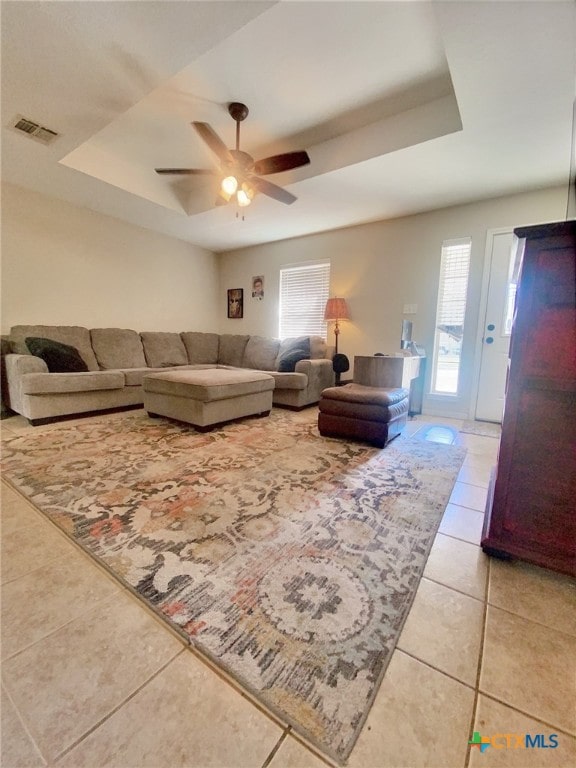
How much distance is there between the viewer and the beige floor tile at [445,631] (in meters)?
0.83

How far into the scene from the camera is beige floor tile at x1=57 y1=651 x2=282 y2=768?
63 cm

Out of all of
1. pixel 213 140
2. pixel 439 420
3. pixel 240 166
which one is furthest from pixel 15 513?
pixel 439 420

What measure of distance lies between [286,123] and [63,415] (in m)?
3.31

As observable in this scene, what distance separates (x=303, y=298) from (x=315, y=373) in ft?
4.74

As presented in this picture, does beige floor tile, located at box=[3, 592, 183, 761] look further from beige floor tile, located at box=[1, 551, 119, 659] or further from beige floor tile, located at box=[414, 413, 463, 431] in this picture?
beige floor tile, located at box=[414, 413, 463, 431]

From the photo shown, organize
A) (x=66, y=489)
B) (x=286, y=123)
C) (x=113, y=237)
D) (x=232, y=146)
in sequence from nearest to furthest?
(x=66, y=489) → (x=286, y=123) → (x=232, y=146) → (x=113, y=237)

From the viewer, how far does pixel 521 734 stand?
679mm

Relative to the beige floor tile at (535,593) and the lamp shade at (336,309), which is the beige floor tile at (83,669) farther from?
the lamp shade at (336,309)

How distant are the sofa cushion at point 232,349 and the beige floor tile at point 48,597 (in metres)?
3.84

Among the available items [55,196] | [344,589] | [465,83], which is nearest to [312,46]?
[465,83]

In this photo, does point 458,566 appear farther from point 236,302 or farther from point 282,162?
point 236,302

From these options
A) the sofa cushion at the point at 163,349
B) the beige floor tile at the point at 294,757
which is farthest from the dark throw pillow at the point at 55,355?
the beige floor tile at the point at 294,757

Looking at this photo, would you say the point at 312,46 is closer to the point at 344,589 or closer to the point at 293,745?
the point at 344,589

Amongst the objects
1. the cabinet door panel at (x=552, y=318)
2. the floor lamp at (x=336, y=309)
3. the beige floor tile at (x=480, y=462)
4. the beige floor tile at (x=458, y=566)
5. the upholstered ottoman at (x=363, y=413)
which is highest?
the floor lamp at (x=336, y=309)
